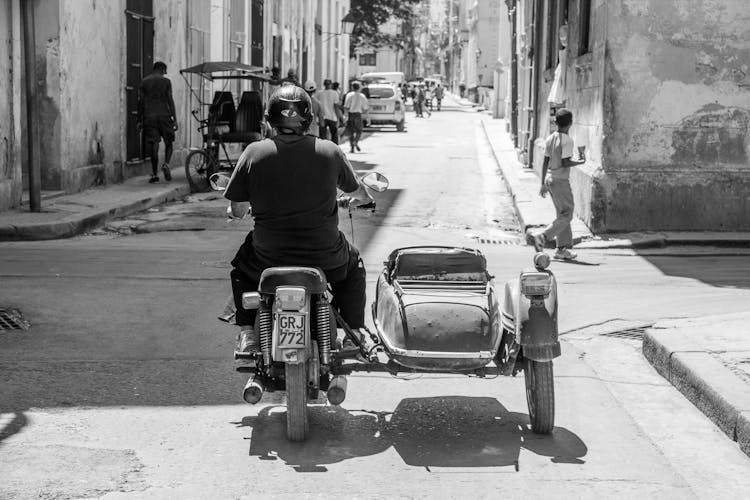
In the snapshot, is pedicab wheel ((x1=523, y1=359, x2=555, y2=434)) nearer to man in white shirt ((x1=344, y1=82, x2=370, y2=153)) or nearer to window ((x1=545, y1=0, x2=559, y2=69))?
window ((x1=545, y1=0, x2=559, y2=69))

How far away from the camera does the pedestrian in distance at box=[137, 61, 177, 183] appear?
698 inches

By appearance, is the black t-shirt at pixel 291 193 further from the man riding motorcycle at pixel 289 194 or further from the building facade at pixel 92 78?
the building facade at pixel 92 78

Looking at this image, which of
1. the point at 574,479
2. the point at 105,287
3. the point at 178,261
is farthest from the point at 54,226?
the point at 574,479

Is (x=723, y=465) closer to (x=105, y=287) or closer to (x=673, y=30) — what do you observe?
(x=105, y=287)

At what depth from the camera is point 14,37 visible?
46.0 feet

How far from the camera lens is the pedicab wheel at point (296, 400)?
512 cm

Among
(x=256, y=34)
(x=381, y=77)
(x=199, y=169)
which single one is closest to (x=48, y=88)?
(x=199, y=169)

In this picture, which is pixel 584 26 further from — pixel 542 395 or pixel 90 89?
pixel 542 395

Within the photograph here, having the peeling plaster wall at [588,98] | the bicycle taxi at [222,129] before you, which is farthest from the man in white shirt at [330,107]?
the peeling plaster wall at [588,98]

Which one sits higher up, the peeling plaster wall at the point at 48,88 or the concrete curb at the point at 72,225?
the peeling plaster wall at the point at 48,88

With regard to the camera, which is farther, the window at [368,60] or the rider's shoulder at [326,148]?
the window at [368,60]

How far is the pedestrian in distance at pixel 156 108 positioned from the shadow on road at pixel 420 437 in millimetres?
12449

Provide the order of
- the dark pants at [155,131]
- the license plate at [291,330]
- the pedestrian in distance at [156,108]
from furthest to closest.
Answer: the dark pants at [155,131]
the pedestrian in distance at [156,108]
the license plate at [291,330]

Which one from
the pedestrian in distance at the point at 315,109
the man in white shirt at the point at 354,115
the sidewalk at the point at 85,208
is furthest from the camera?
the man in white shirt at the point at 354,115
